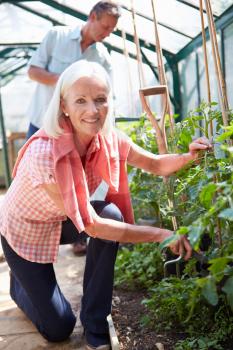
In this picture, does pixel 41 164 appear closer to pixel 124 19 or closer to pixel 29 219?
pixel 29 219

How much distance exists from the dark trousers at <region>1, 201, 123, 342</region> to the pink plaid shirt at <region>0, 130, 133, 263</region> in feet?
0.19

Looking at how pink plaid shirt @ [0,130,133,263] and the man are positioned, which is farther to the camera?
the man

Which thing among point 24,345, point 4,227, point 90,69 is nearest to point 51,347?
point 24,345

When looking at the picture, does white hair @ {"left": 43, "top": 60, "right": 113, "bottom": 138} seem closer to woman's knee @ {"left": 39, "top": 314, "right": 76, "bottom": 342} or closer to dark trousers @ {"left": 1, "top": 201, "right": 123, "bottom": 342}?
dark trousers @ {"left": 1, "top": 201, "right": 123, "bottom": 342}

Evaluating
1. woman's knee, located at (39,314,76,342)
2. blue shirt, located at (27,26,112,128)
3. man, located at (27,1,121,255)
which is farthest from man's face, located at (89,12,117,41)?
woman's knee, located at (39,314,76,342)

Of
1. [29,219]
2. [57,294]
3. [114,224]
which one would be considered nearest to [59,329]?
[57,294]

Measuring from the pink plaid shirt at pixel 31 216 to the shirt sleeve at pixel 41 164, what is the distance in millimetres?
24

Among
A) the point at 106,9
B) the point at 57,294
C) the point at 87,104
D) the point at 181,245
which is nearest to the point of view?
the point at 181,245

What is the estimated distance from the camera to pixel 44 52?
2762mm

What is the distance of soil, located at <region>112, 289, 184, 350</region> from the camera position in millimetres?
1642

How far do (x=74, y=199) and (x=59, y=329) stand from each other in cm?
63

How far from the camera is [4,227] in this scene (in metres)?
1.80

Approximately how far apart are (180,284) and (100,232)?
1.14 ft

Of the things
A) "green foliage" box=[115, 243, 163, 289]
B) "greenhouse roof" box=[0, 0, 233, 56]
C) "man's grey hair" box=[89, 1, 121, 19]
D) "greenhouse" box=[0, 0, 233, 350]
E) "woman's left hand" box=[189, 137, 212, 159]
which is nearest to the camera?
"greenhouse" box=[0, 0, 233, 350]
